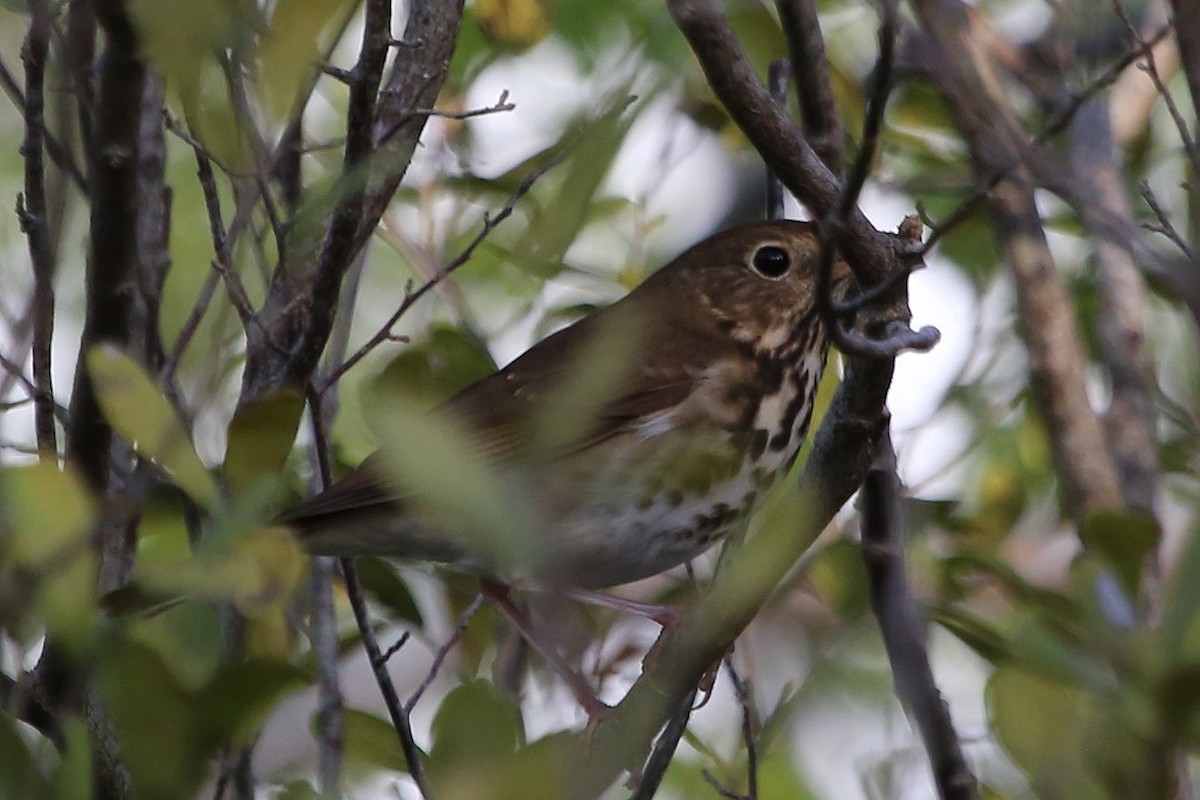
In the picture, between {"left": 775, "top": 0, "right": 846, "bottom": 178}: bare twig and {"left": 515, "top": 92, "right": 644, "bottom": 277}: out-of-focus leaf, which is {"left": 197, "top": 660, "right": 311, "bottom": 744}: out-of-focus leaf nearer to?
{"left": 515, "top": 92, "right": 644, "bottom": 277}: out-of-focus leaf

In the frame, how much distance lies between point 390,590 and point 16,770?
173 centimetres

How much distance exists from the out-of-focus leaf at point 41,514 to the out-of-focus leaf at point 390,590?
1724mm

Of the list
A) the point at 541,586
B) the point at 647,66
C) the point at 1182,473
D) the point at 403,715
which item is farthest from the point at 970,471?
the point at 541,586

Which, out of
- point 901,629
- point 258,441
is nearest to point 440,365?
point 901,629

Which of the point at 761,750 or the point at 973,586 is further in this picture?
the point at 973,586

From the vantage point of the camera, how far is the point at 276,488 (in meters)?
1.64

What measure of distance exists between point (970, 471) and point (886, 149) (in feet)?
4.01

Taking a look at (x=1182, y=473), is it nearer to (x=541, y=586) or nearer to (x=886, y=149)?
(x=886, y=149)

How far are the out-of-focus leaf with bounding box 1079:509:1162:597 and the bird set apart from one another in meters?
1.08

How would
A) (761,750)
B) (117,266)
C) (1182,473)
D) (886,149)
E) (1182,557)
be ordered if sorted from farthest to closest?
1. (886,149)
2. (1182,473)
3. (761,750)
4. (117,266)
5. (1182,557)

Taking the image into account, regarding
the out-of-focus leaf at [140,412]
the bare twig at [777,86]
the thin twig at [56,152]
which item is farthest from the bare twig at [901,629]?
the thin twig at [56,152]

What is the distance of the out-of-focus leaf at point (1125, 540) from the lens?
211cm

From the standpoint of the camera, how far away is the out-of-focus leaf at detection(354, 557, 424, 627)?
10.6 feet

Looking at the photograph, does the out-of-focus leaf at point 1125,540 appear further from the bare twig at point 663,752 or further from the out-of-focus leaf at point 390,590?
the out-of-focus leaf at point 390,590
